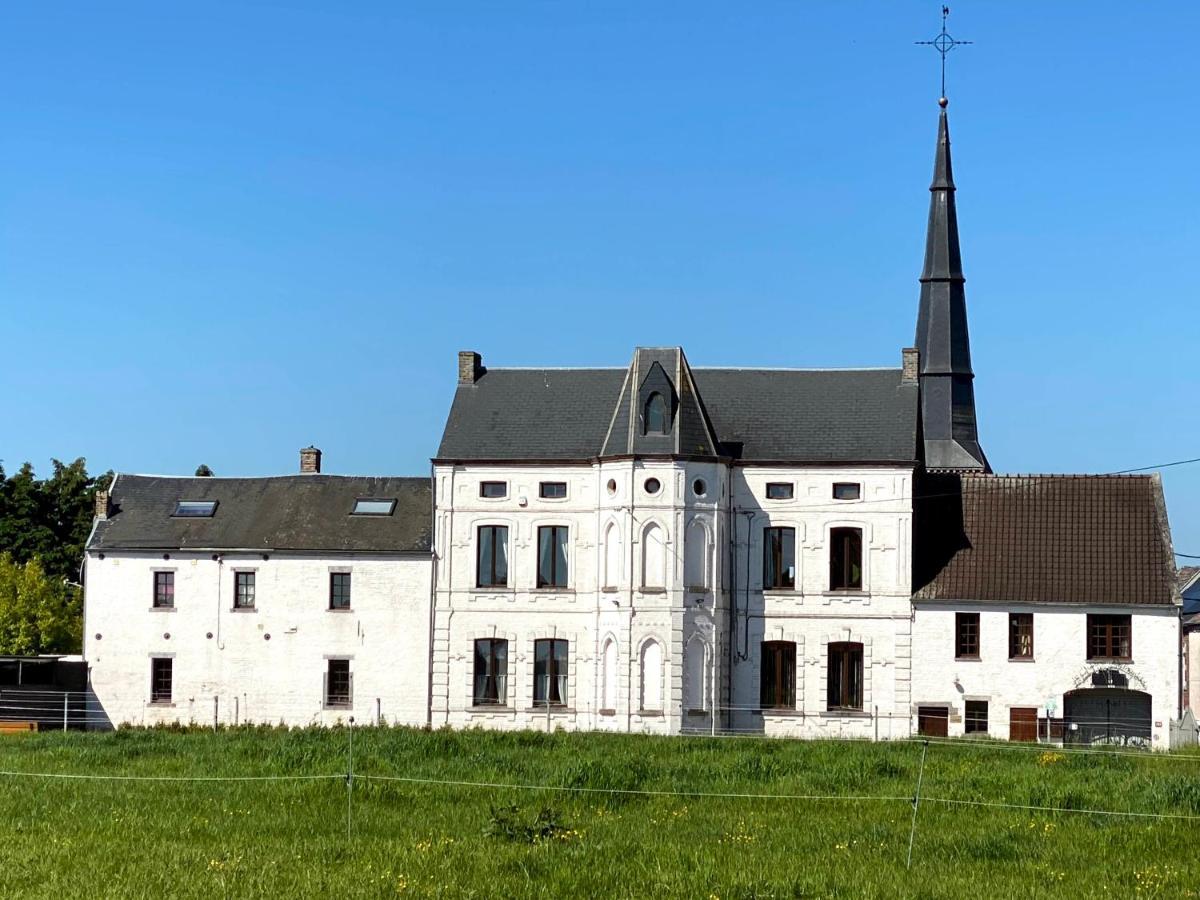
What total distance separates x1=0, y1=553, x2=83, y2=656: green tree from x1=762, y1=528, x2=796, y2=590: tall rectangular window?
28.6m

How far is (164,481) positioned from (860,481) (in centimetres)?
2046

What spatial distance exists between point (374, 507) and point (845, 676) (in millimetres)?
14163

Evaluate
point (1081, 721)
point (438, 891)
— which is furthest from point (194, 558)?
point (438, 891)

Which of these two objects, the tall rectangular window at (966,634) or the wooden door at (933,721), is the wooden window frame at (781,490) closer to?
the tall rectangular window at (966,634)

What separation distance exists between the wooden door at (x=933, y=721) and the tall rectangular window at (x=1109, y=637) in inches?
159

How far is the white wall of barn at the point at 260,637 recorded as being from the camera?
46.2 metres

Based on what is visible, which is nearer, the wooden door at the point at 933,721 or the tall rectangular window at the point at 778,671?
the wooden door at the point at 933,721

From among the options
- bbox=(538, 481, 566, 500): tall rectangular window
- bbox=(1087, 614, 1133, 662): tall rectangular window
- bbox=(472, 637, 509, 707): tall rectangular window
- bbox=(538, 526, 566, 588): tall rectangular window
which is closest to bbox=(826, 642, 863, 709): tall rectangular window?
bbox=(1087, 614, 1133, 662): tall rectangular window

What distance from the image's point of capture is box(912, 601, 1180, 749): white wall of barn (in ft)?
142

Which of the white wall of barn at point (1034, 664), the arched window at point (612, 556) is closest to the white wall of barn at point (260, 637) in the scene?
the arched window at point (612, 556)

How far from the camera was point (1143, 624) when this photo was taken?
1706 inches

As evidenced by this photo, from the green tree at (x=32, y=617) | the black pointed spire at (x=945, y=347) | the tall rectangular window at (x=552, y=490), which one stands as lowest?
the green tree at (x=32, y=617)

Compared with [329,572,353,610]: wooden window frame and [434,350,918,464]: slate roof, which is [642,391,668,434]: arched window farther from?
[329,572,353,610]: wooden window frame

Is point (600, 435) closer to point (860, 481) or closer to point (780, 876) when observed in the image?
point (860, 481)
